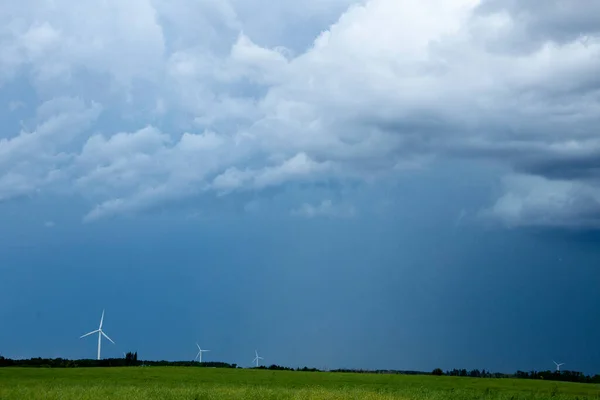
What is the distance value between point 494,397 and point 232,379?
22.3 metres

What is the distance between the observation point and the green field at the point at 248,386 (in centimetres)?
3516

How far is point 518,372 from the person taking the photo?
69.8m

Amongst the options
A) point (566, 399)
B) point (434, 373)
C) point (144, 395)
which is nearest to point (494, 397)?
point (566, 399)

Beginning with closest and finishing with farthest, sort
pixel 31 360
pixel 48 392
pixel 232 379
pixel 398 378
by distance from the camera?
pixel 48 392 → pixel 232 379 → pixel 398 378 → pixel 31 360

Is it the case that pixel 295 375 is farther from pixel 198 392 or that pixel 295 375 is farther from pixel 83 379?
pixel 198 392

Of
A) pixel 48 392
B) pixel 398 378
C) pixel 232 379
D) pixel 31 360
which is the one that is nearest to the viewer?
pixel 48 392

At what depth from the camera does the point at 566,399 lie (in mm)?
40312

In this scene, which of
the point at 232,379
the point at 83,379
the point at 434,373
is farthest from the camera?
the point at 434,373

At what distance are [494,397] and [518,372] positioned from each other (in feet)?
105

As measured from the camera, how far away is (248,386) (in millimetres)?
42219

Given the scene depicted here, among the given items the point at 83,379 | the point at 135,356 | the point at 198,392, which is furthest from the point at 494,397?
the point at 135,356

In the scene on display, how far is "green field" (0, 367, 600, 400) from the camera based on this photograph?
1384 inches

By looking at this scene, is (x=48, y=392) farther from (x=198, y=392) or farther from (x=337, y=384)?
(x=337, y=384)

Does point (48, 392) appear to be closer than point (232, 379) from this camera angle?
Yes
